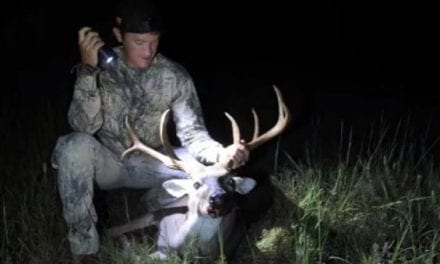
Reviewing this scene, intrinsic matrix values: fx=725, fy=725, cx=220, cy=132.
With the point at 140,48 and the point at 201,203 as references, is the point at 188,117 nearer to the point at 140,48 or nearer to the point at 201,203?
the point at 140,48

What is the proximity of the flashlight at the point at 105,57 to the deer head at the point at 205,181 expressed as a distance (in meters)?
0.32

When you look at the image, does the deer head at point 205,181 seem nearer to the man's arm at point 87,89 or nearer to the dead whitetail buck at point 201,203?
the dead whitetail buck at point 201,203

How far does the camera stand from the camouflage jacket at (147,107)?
3.96 meters

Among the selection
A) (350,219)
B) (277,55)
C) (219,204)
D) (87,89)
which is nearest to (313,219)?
(350,219)

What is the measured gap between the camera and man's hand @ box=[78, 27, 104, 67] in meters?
3.66

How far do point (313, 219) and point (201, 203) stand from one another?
2.82ft

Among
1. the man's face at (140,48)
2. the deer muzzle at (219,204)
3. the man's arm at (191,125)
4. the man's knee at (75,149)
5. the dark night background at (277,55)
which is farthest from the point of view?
the dark night background at (277,55)

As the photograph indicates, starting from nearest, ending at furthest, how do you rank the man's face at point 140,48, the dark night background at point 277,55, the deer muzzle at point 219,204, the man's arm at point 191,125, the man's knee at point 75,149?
the deer muzzle at point 219,204
the man's knee at point 75,149
the man's face at point 140,48
the man's arm at point 191,125
the dark night background at point 277,55

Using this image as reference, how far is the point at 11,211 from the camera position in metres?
4.33

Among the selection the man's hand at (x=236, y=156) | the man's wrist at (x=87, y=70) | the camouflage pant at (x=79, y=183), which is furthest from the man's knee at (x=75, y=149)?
the man's hand at (x=236, y=156)

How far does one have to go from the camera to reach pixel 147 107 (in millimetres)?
4082

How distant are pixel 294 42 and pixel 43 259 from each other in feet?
23.5

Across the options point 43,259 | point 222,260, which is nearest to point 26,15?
point 43,259

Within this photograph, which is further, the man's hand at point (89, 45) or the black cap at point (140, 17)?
the black cap at point (140, 17)
